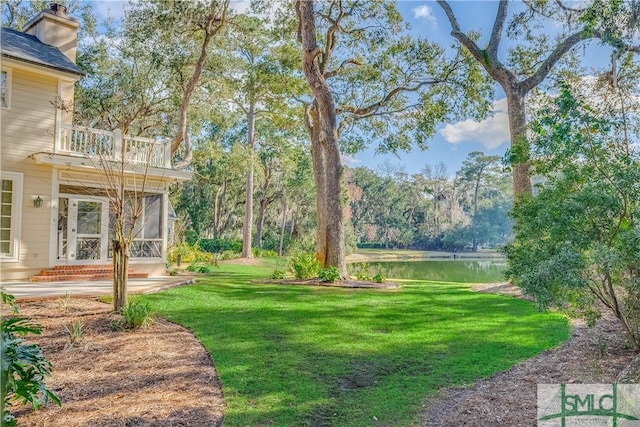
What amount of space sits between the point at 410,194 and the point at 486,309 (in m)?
42.0

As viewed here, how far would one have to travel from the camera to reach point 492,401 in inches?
141

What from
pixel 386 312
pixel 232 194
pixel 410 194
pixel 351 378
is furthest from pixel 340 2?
pixel 410 194

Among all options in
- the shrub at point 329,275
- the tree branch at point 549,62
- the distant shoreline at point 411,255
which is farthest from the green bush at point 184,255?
the distant shoreline at point 411,255

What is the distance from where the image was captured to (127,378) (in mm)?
4129

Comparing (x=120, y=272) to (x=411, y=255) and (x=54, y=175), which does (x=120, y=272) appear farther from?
(x=411, y=255)

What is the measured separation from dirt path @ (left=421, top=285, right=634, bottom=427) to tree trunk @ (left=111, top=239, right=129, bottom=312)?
4.77 metres

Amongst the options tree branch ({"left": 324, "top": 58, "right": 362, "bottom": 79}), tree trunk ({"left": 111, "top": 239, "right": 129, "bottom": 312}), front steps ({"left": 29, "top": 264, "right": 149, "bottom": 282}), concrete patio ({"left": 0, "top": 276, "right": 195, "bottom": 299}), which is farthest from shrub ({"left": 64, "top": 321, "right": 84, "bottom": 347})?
tree branch ({"left": 324, "top": 58, "right": 362, "bottom": 79})

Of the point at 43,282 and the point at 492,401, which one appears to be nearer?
the point at 492,401

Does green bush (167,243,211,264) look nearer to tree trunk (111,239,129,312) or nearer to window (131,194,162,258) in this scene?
window (131,194,162,258)

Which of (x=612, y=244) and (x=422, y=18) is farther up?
(x=422, y=18)

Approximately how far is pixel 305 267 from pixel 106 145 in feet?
20.4

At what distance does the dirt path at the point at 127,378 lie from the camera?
3.36 metres

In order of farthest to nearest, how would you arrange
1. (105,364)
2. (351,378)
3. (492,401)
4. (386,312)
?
(386,312)
(105,364)
(351,378)
(492,401)

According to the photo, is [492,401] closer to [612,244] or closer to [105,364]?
[612,244]
